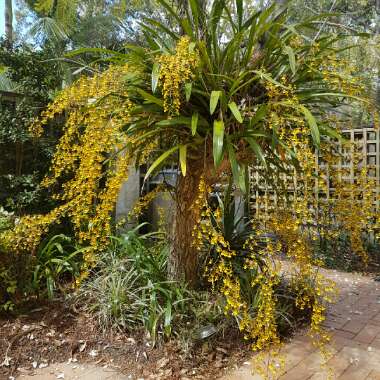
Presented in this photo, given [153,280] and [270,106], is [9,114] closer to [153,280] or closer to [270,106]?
[153,280]

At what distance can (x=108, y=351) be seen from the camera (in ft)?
7.11

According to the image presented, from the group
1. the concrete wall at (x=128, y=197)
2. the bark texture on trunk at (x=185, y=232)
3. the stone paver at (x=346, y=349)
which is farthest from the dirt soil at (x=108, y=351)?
the concrete wall at (x=128, y=197)

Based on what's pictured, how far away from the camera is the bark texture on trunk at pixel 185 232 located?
228 centimetres

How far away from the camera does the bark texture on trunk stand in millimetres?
2282

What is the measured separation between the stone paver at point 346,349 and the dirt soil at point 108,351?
0.18 meters

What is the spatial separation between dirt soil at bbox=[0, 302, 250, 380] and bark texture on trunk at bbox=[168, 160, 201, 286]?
1.44 feet

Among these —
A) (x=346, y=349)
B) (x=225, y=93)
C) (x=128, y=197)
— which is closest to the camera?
(x=225, y=93)

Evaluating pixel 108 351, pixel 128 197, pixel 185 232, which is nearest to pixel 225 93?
pixel 185 232

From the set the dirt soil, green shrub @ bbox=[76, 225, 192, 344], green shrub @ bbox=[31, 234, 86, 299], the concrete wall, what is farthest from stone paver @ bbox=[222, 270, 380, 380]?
the concrete wall

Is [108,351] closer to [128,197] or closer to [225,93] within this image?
[225,93]

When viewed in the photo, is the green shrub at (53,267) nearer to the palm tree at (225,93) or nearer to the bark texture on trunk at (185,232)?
the bark texture on trunk at (185,232)

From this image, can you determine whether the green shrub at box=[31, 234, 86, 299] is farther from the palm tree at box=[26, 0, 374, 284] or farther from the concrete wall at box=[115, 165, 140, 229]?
the palm tree at box=[26, 0, 374, 284]

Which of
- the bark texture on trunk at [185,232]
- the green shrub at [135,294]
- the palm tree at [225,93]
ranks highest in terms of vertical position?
the palm tree at [225,93]

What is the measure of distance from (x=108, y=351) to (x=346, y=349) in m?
1.41
